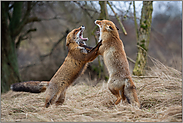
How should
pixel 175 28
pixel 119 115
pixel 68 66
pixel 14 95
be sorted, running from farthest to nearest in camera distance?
pixel 175 28
pixel 14 95
pixel 68 66
pixel 119 115

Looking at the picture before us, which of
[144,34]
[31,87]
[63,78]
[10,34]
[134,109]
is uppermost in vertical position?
[10,34]

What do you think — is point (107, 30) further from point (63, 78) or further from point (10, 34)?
point (10, 34)

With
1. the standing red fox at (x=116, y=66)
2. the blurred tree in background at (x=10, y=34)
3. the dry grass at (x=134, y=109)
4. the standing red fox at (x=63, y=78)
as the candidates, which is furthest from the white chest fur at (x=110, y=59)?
the blurred tree in background at (x=10, y=34)

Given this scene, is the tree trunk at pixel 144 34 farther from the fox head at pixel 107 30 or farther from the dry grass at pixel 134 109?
the fox head at pixel 107 30

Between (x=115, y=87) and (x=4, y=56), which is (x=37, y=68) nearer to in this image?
(x=4, y=56)

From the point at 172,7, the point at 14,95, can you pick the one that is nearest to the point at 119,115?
the point at 172,7

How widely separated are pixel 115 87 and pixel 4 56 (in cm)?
659

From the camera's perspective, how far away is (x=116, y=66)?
131 inches

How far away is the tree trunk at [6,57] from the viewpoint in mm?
7637

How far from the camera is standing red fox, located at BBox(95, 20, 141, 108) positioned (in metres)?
3.18

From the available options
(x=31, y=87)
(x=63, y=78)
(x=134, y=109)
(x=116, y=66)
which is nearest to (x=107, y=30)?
Answer: (x=116, y=66)

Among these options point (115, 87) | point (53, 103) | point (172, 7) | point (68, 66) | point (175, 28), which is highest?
point (172, 7)

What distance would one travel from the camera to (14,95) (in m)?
6.42

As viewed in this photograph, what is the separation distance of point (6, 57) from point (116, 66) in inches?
257
